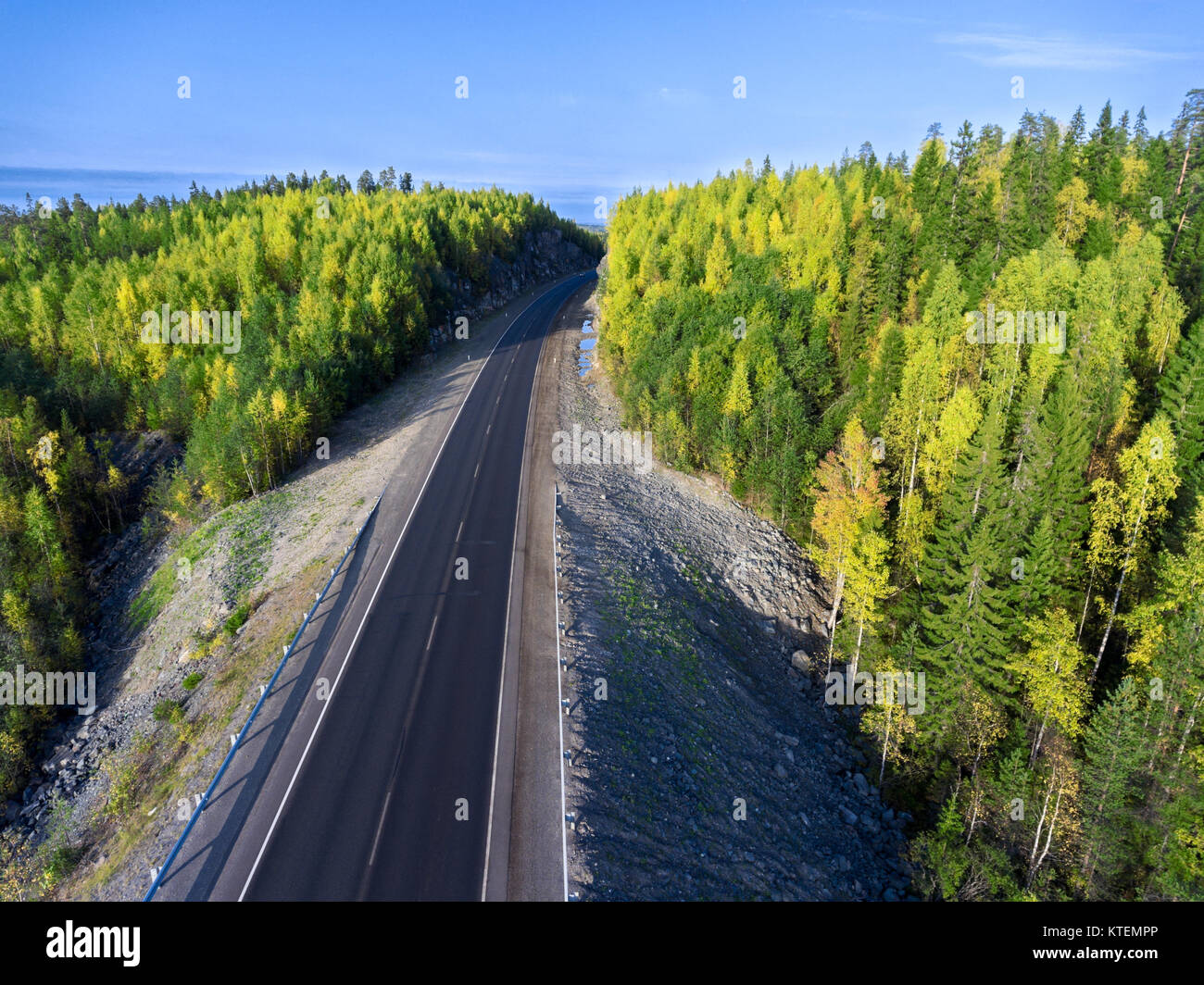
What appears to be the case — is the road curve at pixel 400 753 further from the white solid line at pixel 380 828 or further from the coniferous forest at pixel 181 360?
the coniferous forest at pixel 181 360

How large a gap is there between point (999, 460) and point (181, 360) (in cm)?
7278

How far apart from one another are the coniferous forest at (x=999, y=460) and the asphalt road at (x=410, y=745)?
2061 centimetres

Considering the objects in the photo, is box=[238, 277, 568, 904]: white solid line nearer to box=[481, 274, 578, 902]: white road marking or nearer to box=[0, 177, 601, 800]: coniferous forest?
box=[481, 274, 578, 902]: white road marking

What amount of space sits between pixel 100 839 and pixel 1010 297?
193 ft

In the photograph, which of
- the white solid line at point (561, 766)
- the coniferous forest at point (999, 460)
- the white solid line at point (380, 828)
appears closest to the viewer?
the white solid line at point (380, 828)

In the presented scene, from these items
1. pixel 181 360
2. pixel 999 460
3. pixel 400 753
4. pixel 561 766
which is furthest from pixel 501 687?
pixel 181 360

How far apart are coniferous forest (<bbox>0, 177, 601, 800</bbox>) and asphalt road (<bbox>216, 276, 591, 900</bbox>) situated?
828 inches

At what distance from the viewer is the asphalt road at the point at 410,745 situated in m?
20.4

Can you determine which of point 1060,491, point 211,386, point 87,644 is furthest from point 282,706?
point 211,386

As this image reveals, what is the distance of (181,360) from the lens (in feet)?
218

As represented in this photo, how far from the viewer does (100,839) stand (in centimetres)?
2558

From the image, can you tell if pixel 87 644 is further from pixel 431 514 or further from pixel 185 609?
pixel 431 514

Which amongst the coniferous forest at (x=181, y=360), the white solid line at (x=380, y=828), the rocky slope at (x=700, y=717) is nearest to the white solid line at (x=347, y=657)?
the white solid line at (x=380, y=828)

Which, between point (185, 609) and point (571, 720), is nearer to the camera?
point (571, 720)
